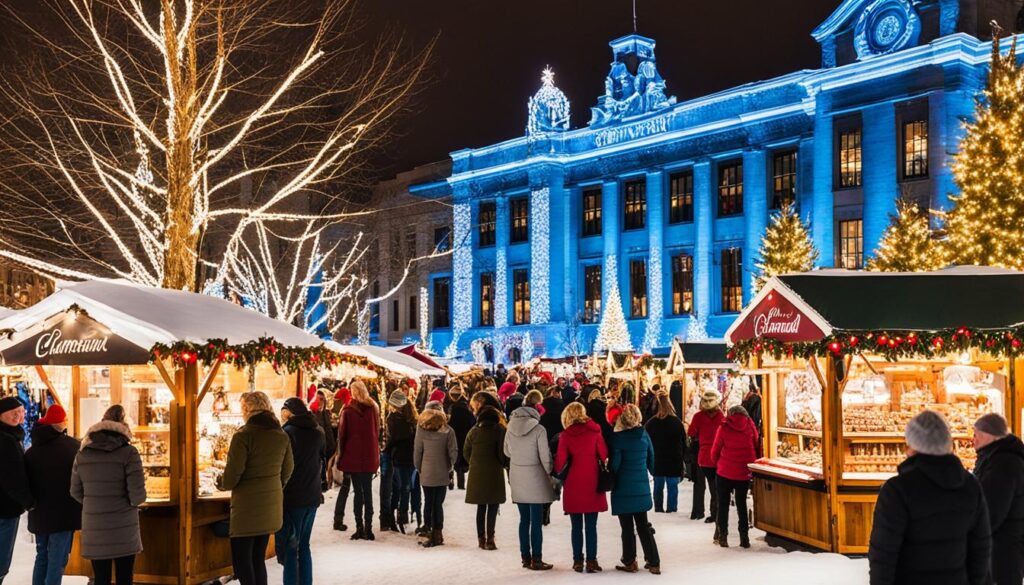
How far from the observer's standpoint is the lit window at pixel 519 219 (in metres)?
48.4

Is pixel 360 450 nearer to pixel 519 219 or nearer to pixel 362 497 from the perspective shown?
pixel 362 497

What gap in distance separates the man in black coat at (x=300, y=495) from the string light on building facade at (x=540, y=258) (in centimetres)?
3732

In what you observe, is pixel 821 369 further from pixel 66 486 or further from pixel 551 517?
pixel 66 486

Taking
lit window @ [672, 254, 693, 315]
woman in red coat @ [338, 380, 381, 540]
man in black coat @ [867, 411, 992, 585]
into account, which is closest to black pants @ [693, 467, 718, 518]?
woman in red coat @ [338, 380, 381, 540]

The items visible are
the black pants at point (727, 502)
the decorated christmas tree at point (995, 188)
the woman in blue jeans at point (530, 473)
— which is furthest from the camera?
the decorated christmas tree at point (995, 188)

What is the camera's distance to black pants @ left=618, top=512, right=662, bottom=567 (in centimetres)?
1005

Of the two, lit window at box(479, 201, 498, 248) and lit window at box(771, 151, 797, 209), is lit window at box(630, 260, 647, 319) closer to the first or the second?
lit window at box(771, 151, 797, 209)

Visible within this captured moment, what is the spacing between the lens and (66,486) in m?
8.23

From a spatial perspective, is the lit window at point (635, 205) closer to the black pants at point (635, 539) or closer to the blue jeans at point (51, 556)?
the black pants at point (635, 539)

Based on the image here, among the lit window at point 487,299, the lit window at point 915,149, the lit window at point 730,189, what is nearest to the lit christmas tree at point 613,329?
the lit window at point 730,189

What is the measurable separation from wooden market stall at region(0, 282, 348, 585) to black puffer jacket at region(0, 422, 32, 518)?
140cm

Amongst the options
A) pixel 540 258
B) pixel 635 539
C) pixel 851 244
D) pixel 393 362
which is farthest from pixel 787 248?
pixel 635 539

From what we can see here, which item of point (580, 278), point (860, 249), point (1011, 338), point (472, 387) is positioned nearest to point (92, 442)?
point (1011, 338)

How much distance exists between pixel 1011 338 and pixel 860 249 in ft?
80.6
